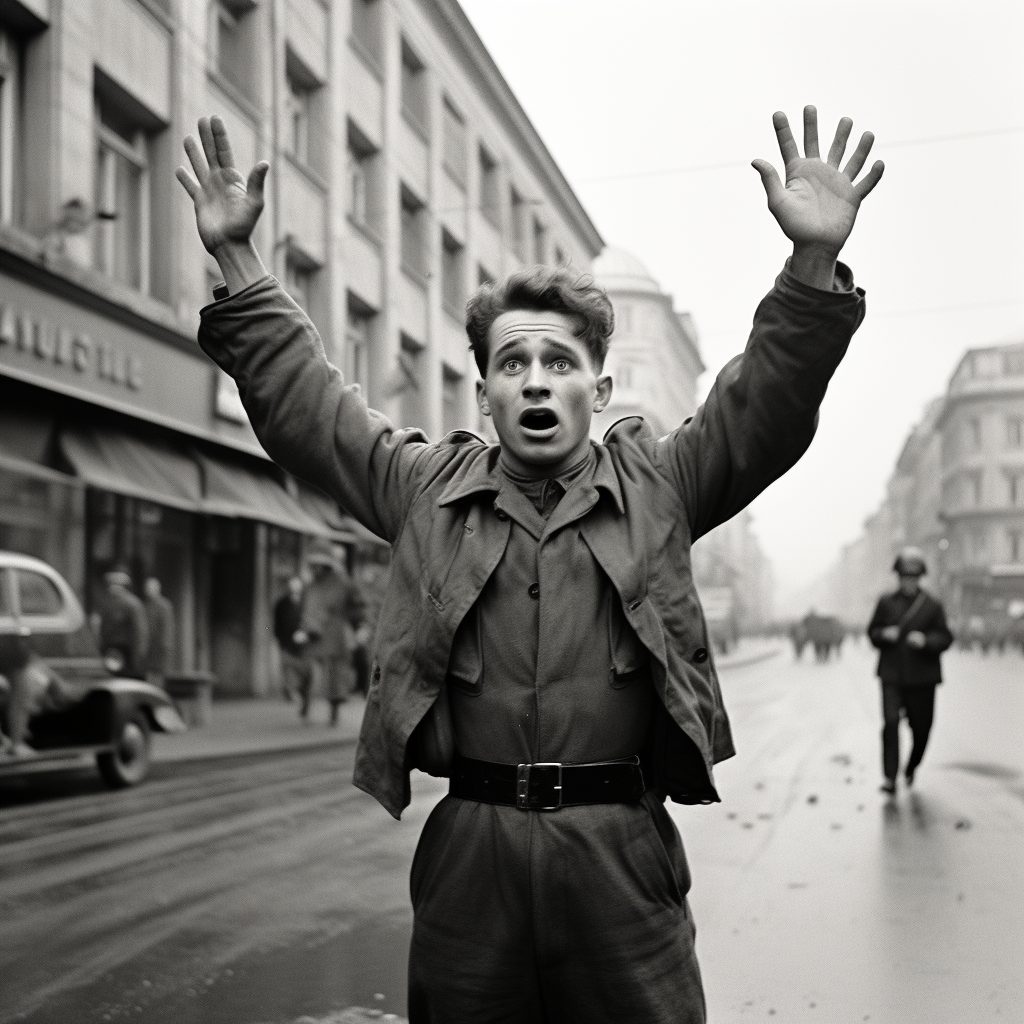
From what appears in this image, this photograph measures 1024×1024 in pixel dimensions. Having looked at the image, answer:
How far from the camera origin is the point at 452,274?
2898cm

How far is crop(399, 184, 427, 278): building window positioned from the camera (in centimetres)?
2611

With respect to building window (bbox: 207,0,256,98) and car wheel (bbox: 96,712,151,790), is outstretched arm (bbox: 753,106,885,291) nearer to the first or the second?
car wheel (bbox: 96,712,151,790)

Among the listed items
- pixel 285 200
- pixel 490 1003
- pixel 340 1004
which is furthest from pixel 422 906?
pixel 285 200

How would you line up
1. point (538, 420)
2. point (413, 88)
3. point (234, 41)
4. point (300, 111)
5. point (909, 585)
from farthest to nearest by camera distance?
point (413, 88), point (300, 111), point (234, 41), point (909, 585), point (538, 420)

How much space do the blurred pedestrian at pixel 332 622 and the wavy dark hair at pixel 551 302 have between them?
1355 cm

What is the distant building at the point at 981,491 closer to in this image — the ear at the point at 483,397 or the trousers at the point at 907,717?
the trousers at the point at 907,717

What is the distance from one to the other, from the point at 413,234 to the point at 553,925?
82.0 feet

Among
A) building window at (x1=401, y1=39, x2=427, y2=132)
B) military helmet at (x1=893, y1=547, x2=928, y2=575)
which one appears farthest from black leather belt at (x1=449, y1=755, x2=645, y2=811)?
building window at (x1=401, y1=39, x2=427, y2=132)

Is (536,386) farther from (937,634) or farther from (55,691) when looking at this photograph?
(937,634)

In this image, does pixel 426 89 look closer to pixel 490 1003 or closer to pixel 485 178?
pixel 485 178

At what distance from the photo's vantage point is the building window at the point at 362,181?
77.7 feet

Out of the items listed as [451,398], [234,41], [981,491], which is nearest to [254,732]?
[234,41]

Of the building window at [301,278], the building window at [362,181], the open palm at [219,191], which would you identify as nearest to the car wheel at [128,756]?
the open palm at [219,191]

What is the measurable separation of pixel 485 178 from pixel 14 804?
23.4 m
